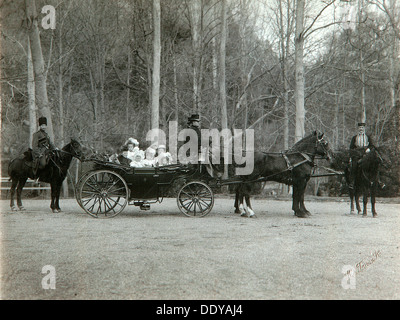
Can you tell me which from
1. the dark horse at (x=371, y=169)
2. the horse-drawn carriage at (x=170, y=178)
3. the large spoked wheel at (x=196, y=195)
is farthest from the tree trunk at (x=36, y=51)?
the dark horse at (x=371, y=169)

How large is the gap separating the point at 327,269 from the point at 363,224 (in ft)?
14.3

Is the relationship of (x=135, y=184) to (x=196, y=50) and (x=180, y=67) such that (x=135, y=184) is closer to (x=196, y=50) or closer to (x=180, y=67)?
(x=196, y=50)

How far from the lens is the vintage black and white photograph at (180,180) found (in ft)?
16.0

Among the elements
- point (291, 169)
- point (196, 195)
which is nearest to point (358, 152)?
point (291, 169)

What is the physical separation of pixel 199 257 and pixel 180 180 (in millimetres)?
8531

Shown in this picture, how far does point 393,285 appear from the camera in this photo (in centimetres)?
474

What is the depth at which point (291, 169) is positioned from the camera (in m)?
10.4

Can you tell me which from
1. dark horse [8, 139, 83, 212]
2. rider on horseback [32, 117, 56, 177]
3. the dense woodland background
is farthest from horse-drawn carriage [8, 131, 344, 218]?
the dense woodland background

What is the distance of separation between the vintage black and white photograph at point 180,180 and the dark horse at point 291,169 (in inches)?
1.4

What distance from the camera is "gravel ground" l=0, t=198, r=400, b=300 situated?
4512 mm
